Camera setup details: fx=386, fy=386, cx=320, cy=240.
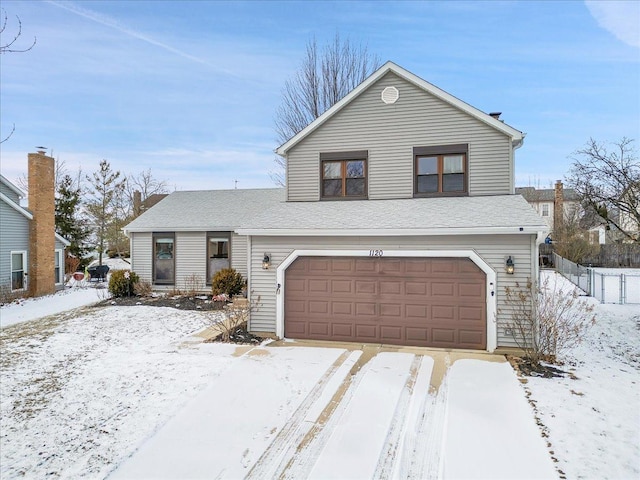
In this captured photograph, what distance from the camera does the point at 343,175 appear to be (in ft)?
38.3

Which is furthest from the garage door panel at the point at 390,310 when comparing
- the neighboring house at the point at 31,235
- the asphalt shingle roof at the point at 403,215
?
the neighboring house at the point at 31,235

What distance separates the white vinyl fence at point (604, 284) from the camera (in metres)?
14.9

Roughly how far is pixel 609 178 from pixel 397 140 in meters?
7.69

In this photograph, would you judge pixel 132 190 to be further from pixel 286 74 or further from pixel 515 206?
pixel 515 206

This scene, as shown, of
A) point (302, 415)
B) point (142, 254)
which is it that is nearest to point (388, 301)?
point (302, 415)

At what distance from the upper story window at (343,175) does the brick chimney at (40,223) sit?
1356cm

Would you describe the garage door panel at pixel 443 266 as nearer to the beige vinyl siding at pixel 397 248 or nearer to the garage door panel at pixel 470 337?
the beige vinyl siding at pixel 397 248

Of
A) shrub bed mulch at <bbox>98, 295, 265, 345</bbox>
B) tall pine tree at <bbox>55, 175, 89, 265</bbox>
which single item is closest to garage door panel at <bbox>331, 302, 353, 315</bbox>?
shrub bed mulch at <bbox>98, 295, 265, 345</bbox>

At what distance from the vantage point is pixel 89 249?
26.0 meters

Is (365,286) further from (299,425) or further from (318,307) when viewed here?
(299,425)

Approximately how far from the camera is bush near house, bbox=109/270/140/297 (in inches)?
645

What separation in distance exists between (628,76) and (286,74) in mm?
15280

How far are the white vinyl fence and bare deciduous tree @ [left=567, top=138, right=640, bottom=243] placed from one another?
2784mm

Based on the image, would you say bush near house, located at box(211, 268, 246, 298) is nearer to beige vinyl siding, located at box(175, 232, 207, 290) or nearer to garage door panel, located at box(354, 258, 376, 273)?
beige vinyl siding, located at box(175, 232, 207, 290)
